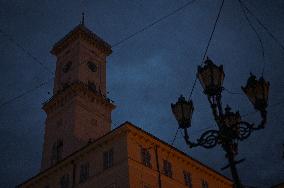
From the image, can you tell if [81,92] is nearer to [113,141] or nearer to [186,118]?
[113,141]

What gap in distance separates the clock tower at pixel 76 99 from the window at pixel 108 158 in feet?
33.1

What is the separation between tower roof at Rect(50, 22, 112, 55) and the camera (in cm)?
5172

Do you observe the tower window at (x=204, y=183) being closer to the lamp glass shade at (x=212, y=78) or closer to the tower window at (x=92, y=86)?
the tower window at (x=92, y=86)

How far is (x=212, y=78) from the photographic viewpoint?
953cm

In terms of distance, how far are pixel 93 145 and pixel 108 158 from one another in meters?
2.03

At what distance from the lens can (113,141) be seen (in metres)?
31.2

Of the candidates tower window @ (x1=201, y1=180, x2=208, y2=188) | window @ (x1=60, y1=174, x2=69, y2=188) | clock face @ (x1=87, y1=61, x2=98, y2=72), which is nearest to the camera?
window @ (x1=60, y1=174, x2=69, y2=188)

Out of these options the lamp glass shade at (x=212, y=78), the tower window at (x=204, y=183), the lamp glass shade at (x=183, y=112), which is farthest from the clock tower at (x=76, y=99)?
the lamp glass shade at (x=212, y=78)

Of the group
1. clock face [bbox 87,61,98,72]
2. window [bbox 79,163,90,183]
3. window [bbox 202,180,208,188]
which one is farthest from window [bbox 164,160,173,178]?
clock face [bbox 87,61,98,72]

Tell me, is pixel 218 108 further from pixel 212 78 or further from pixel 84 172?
pixel 84 172

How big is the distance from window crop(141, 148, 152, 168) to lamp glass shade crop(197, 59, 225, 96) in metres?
21.8

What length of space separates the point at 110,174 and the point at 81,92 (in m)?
17.0

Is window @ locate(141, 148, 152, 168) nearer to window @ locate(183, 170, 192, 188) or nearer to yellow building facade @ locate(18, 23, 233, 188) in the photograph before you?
yellow building facade @ locate(18, 23, 233, 188)

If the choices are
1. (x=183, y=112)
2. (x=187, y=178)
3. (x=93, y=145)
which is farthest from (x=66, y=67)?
(x=183, y=112)
